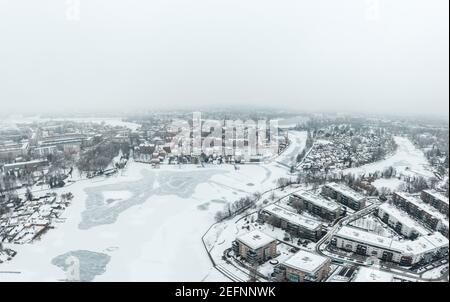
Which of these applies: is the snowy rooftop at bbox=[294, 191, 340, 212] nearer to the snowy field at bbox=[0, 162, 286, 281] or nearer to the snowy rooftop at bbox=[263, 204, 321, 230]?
the snowy rooftop at bbox=[263, 204, 321, 230]

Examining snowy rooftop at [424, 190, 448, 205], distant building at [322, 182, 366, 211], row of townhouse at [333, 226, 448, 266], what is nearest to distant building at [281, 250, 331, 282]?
row of townhouse at [333, 226, 448, 266]

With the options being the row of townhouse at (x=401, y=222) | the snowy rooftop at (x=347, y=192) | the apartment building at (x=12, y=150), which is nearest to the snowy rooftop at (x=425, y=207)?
the row of townhouse at (x=401, y=222)

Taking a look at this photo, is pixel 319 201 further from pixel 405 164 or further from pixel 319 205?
pixel 405 164

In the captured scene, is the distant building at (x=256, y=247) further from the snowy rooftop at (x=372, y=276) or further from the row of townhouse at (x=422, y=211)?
the row of townhouse at (x=422, y=211)

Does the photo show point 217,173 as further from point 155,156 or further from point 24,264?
point 24,264

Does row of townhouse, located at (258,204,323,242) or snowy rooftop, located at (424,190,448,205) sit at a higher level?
snowy rooftop, located at (424,190,448,205)
